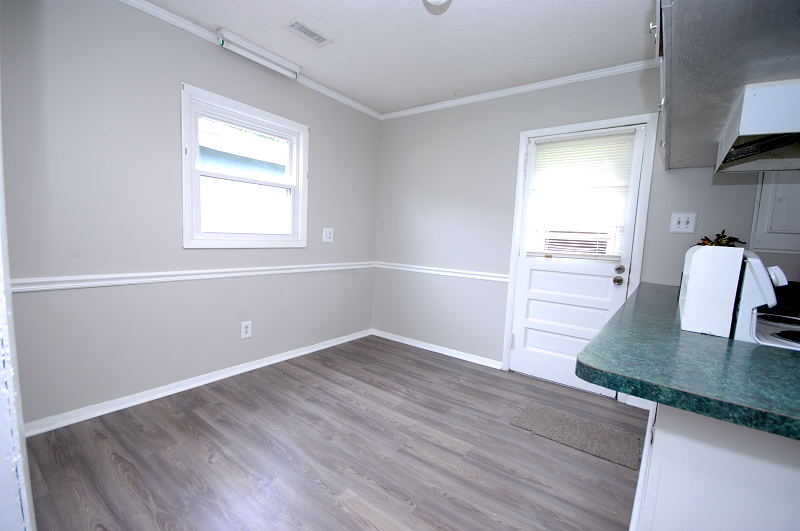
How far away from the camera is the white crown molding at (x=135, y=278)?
6.00 feet

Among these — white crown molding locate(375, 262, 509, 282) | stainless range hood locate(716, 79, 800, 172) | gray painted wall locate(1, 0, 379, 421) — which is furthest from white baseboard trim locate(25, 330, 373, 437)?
stainless range hood locate(716, 79, 800, 172)

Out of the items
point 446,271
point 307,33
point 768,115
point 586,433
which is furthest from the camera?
point 446,271

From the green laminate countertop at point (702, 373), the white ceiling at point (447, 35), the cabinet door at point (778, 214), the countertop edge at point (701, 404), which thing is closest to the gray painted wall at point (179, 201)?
the cabinet door at point (778, 214)

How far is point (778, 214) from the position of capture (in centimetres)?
198

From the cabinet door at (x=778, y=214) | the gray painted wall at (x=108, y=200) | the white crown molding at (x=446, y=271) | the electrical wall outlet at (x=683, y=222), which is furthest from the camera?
the white crown molding at (x=446, y=271)

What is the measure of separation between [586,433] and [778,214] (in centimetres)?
171

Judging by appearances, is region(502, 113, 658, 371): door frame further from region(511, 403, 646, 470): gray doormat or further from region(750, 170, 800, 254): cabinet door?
region(511, 403, 646, 470): gray doormat

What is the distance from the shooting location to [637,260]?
2.55 m

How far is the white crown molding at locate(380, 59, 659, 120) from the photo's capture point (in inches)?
97.8

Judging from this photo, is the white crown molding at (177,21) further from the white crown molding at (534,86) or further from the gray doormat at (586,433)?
the gray doormat at (586,433)

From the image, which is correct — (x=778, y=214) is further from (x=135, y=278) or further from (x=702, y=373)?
(x=135, y=278)

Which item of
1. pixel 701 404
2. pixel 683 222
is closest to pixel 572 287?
pixel 683 222

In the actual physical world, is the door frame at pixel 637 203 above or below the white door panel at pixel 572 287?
above

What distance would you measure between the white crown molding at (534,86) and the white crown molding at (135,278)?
1.99 metres
